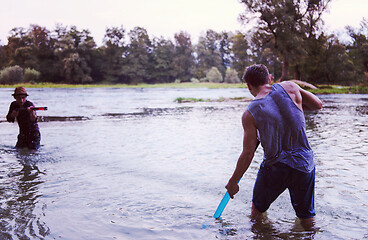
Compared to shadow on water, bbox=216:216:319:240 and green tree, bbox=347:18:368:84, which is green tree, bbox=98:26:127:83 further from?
shadow on water, bbox=216:216:319:240

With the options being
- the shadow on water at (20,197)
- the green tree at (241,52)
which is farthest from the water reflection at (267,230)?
the green tree at (241,52)

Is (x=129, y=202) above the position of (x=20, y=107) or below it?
below

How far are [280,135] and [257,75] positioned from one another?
610mm

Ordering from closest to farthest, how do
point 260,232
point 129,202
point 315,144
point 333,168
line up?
point 260,232, point 129,202, point 333,168, point 315,144

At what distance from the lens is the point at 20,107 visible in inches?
327

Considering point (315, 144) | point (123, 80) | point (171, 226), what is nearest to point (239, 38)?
point (123, 80)

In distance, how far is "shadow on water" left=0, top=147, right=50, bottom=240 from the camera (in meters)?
3.86

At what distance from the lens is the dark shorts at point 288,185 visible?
3.16 meters

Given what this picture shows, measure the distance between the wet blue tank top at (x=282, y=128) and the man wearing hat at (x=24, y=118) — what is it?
6.76m

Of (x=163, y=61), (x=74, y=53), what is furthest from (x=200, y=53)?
(x=74, y=53)

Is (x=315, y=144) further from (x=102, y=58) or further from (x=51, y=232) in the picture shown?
(x=102, y=58)

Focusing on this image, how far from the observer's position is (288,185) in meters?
3.23

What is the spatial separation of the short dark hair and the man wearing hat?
6.61 meters

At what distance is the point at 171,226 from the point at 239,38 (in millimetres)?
84949
